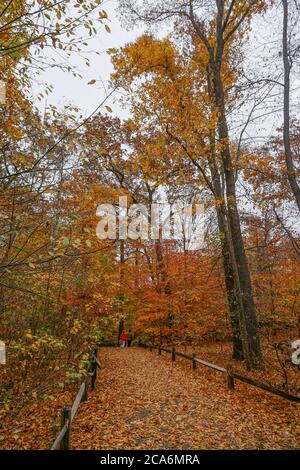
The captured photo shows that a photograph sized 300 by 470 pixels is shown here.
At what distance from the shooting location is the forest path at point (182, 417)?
5.11 metres

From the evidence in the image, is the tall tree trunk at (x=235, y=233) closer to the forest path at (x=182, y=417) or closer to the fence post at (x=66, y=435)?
the forest path at (x=182, y=417)

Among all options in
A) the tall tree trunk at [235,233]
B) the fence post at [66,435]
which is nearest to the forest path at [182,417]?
the fence post at [66,435]

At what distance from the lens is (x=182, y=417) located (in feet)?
20.3

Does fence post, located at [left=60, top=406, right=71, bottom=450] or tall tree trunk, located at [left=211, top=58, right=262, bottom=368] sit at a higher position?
tall tree trunk, located at [left=211, top=58, right=262, bottom=368]

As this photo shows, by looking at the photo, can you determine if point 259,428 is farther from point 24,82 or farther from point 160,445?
point 24,82

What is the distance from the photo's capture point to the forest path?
5.11m

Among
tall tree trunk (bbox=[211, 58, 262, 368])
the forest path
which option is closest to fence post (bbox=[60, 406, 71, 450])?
the forest path

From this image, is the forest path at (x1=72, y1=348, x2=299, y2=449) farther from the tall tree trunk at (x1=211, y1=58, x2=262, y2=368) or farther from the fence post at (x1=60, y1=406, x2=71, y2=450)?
the tall tree trunk at (x1=211, y1=58, x2=262, y2=368)

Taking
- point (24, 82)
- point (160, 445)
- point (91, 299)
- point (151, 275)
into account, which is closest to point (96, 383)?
point (91, 299)

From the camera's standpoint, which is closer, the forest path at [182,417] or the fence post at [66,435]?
the fence post at [66,435]

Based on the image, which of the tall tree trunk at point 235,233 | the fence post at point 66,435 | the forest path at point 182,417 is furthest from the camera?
the tall tree trunk at point 235,233

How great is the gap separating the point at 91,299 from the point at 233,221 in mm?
6204

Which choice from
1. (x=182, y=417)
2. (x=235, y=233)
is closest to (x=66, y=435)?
(x=182, y=417)

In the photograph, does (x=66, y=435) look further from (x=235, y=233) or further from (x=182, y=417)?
(x=235, y=233)
